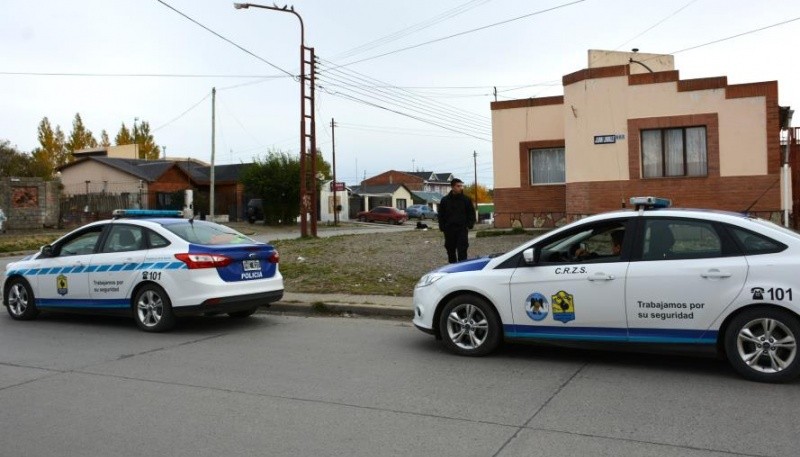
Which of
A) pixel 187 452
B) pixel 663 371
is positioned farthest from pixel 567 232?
pixel 187 452

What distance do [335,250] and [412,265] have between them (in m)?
3.95

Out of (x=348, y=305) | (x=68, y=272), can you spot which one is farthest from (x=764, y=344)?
(x=68, y=272)

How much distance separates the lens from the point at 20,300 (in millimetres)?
10391

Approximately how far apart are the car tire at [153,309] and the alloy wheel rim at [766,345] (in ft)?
22.0

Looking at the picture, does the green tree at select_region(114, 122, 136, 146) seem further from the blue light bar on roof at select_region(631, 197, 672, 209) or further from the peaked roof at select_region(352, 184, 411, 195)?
the blue light bar on roof at select_region(631, 197, 672, 209)

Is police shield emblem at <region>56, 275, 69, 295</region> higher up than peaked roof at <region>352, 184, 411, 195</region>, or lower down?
lower down

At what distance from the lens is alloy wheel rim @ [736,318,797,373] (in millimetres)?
5828

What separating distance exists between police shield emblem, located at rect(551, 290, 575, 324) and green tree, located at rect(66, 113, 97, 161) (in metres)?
86.7

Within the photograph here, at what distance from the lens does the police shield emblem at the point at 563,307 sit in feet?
21.9

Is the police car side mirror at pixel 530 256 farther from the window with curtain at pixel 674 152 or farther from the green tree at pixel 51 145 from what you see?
the green tree at pixel 51 145

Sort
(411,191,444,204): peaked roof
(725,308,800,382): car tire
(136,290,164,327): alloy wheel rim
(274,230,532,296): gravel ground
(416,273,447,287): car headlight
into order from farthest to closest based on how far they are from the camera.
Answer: (411,191,444,204): peaked roof → (274,230,532,296): gravel ground → (136,290,164,327): alloy wheel rim → (416,273,447,287): car headlight → (725,308,800,382): car tire

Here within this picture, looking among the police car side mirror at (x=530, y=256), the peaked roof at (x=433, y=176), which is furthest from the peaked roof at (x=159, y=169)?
the peaked roof at (x=433, y=176)

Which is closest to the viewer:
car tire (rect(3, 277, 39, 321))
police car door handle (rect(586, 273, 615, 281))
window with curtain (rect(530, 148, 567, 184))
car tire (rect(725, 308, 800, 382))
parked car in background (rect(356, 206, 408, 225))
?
car tire (rect(725, 308, 800, 382))

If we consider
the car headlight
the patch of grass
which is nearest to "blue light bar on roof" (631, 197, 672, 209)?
the car headlight
